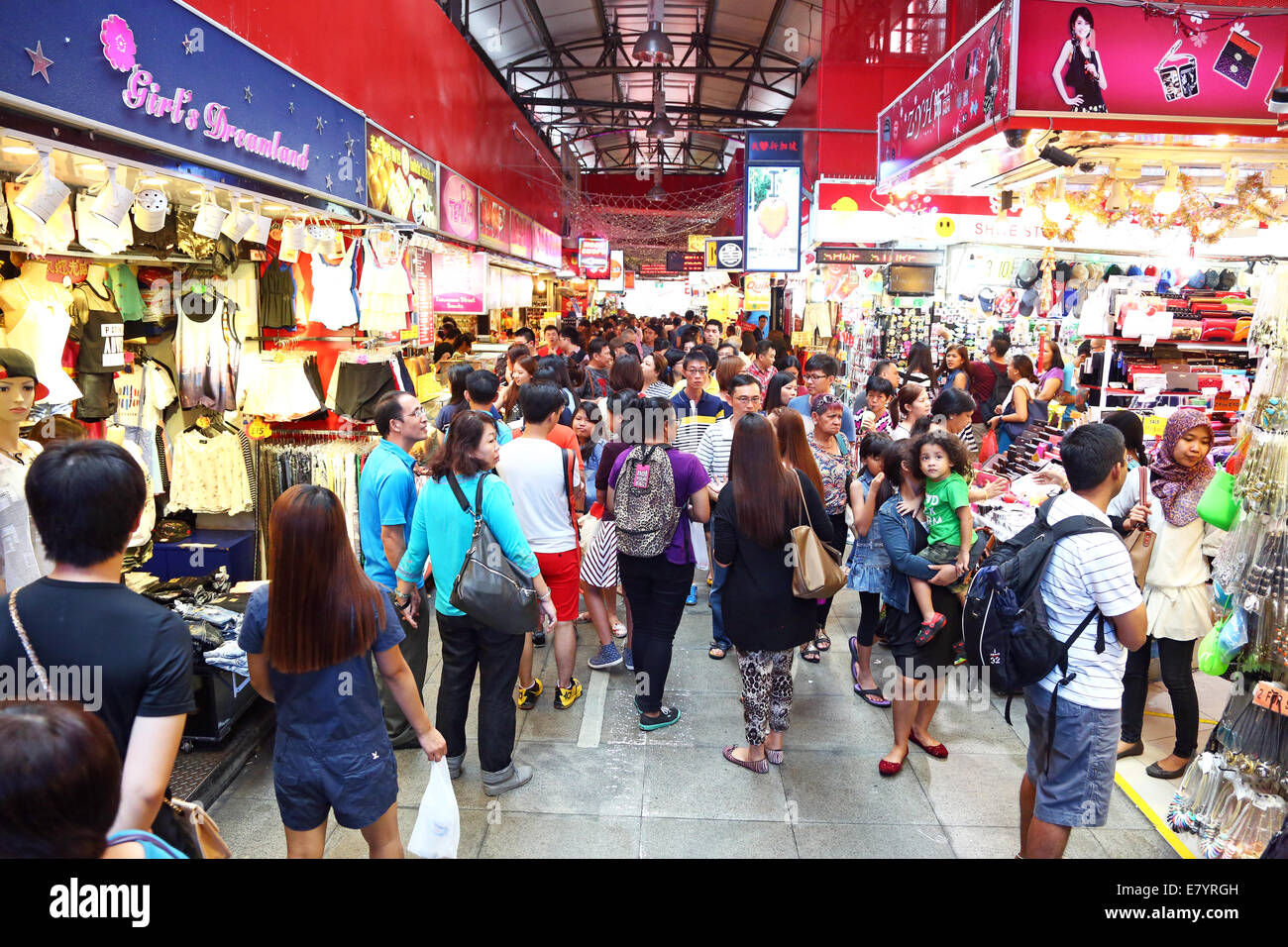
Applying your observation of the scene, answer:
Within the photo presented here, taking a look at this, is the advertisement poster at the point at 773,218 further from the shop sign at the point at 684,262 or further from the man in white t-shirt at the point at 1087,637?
the shop sign at the point at 684,262

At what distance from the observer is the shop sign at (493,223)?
35.2 feet

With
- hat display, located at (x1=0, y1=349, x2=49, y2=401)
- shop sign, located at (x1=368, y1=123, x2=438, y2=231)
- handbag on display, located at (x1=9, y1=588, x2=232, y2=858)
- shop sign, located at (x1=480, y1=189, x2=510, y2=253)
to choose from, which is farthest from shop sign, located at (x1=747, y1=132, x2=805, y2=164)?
handbag on display, located at (x1=9, y1=588, x2=232, y2=858)

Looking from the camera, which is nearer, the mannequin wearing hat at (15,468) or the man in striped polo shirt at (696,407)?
the mannequin wearing hat at (15,468)

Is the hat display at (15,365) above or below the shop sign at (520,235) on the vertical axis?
below

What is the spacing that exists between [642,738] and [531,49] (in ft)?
→ 56.5

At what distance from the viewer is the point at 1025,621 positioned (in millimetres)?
2865

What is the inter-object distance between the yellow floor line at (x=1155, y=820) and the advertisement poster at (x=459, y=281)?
22.4 ft

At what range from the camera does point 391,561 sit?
4.08m

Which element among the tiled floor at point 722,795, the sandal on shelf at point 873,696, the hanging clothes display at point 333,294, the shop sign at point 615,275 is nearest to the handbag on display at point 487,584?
→ the tiled floor at point 722,795

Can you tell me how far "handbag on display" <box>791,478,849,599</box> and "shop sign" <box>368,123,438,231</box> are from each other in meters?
4.41

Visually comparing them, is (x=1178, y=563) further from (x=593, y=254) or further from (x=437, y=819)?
(x=593, y=254)

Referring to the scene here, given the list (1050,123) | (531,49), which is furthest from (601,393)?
(531,49)

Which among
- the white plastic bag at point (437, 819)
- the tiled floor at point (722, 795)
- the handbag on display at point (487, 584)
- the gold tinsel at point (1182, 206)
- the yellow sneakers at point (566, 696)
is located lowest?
the tiled floor at point (722, 795)
